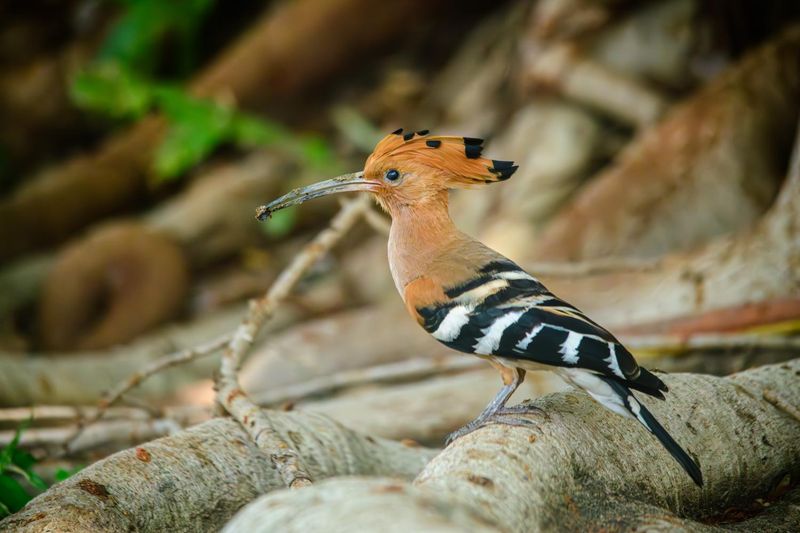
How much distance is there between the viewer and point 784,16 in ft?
18.0

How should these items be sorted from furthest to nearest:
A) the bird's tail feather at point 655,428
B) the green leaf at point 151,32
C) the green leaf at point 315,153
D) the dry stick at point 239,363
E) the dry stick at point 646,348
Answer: the green leaf at point 151,32 < the green leaf at point 315,153 < the dry stick at point 646,348 < the dry stick at point 239,363 < the bird's tail feather at point 655,428

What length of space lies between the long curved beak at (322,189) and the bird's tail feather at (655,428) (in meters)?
0.94

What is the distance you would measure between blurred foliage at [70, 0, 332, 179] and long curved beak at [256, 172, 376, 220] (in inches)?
165

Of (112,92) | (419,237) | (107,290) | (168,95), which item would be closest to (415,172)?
(419,237)

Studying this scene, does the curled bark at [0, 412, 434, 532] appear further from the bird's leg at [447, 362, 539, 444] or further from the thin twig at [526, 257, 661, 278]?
the thin twig at [526, 257, 661, 278]

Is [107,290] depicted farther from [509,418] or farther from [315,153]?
[509,418]

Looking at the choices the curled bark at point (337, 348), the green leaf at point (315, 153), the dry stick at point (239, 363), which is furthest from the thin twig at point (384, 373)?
the green leaf at point (315, 153)

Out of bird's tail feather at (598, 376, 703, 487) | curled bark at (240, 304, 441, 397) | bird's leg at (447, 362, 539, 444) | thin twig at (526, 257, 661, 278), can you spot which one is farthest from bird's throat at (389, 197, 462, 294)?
curled bark at (240, 304, 441, 397)

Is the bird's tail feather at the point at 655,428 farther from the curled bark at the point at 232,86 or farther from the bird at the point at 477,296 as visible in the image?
the curled bark at the point at 232,86

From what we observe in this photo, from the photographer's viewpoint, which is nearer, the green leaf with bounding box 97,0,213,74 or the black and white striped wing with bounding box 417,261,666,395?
the black and white striped wing with bounding box 417,261,666,395

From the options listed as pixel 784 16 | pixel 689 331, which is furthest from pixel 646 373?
pixel 784 16

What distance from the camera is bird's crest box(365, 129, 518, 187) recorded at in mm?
2521

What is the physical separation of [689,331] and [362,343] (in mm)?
2010

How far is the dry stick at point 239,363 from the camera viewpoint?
2350 mm
